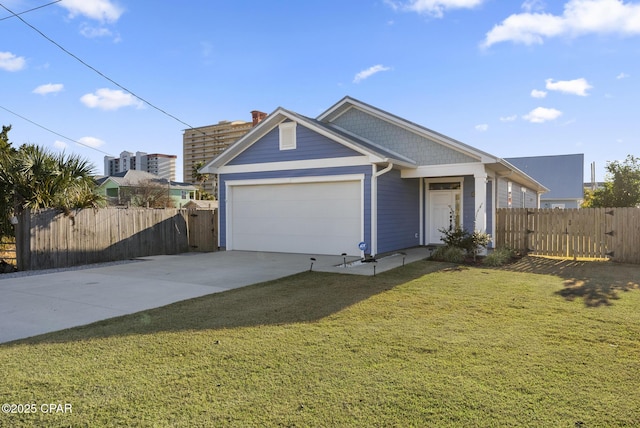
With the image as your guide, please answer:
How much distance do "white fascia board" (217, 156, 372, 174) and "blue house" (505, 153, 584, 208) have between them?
91.5 ft

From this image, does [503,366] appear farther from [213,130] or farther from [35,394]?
[213,130]

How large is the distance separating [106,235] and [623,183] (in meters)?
20.5

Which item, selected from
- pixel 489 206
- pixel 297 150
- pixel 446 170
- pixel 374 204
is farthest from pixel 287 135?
pixel 489 206

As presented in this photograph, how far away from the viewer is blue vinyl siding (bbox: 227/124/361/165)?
12500mm

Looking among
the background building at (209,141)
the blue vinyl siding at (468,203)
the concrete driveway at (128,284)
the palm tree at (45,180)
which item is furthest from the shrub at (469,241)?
the background building at (209,141)

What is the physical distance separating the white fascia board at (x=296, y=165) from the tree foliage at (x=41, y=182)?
441cm

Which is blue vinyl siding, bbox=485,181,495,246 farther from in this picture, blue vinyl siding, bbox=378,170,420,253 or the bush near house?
blue vinyl siding, bbox=378,170,420,253

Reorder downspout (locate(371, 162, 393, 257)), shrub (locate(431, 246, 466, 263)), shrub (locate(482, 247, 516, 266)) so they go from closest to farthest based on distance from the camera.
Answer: shrub (locate(482, 247, 516, 266)), shrub (locate(431, 246, 466, 263)), downspout (locate(371, 162, 393, 257))

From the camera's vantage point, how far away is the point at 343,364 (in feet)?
12.7

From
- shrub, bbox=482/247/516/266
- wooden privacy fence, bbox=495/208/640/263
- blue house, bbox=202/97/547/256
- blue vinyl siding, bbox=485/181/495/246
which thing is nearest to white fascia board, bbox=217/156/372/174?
blue house, bbox=202/97/547/256

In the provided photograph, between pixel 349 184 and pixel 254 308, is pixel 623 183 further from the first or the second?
pixel 254 308

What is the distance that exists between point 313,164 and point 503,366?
972cm

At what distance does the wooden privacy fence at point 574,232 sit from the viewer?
11.3 meters

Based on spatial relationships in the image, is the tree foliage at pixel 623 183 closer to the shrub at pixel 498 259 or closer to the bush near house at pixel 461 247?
the shrub at pixel 498 259
